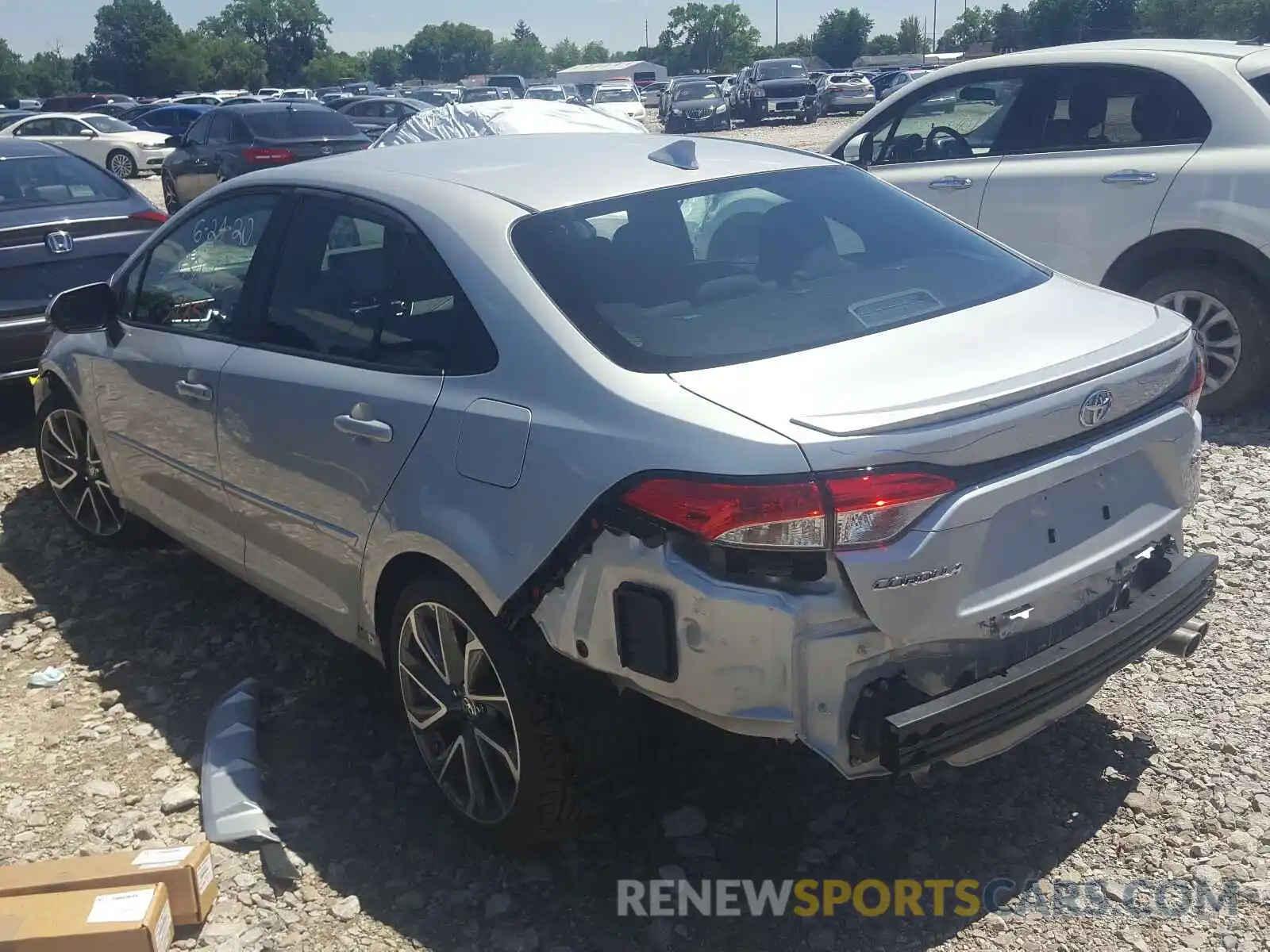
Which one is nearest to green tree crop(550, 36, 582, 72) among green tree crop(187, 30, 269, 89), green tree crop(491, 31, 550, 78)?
green tree crop(491, 31, 550, 78)

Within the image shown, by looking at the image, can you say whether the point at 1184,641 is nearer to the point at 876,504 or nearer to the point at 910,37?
the point at 876,504

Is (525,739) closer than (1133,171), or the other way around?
(525,739)

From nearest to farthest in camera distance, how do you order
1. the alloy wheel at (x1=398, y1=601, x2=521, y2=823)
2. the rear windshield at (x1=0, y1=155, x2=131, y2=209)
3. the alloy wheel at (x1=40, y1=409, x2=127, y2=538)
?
the alloy wheel at (x1=398, y1=601, x2=521, y2=823) < the alloy wheel at (x1=40, y1=409, x2=127, y2=538) < the rear windshield at (x1=0, y1=155, x2=131, y2=209)

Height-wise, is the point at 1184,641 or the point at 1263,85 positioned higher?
the point at 1263,85

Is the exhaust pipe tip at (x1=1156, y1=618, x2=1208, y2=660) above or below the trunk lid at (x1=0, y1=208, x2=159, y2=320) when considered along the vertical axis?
below

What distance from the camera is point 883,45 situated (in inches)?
4646

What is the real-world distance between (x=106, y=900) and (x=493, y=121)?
8276 millimetres

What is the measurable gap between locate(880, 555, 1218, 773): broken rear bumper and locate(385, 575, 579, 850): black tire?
81cm

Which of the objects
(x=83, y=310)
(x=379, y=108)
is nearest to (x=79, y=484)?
(x=83, y=310)

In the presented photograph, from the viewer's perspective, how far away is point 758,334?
9.49 ft

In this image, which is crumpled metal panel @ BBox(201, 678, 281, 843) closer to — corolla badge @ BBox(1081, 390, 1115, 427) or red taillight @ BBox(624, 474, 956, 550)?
red taillight @ BBox(624, 474, 956, 550)

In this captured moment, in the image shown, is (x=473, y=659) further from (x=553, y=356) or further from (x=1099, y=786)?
(x=1099, y=786)

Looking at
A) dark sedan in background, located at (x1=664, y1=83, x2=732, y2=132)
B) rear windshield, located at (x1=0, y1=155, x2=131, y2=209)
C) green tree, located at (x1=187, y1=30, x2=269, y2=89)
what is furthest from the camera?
green tree, located at (x1=187, y1=30, x2=269, y2=89)

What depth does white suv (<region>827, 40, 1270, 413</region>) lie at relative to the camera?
5918 mm
